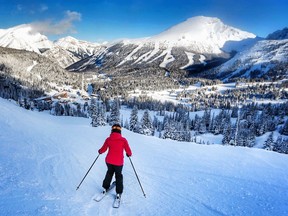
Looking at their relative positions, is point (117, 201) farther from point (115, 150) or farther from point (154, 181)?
point (154, 181)

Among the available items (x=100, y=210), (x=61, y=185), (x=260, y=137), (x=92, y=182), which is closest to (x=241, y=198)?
(x=100, y=210)

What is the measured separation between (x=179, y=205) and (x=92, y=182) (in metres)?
4.08

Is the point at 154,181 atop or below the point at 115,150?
below

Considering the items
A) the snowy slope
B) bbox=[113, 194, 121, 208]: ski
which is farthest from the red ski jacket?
the snowy slope

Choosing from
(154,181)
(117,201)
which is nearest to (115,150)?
(117,201)

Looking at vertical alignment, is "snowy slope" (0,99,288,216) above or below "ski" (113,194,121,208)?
below

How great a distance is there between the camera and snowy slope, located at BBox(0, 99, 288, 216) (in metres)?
8.18

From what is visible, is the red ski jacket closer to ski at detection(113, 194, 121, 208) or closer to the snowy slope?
ski at detection(113, 194, 121, 208)

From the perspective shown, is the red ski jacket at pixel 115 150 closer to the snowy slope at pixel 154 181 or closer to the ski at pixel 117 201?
the ski at pixel 117 201

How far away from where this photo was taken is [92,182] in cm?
1040

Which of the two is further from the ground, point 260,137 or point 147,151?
point 147,151

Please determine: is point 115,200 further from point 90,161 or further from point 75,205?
point 90,161

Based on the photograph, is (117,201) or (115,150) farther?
(115,150)

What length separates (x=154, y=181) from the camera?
11180 millimetres
